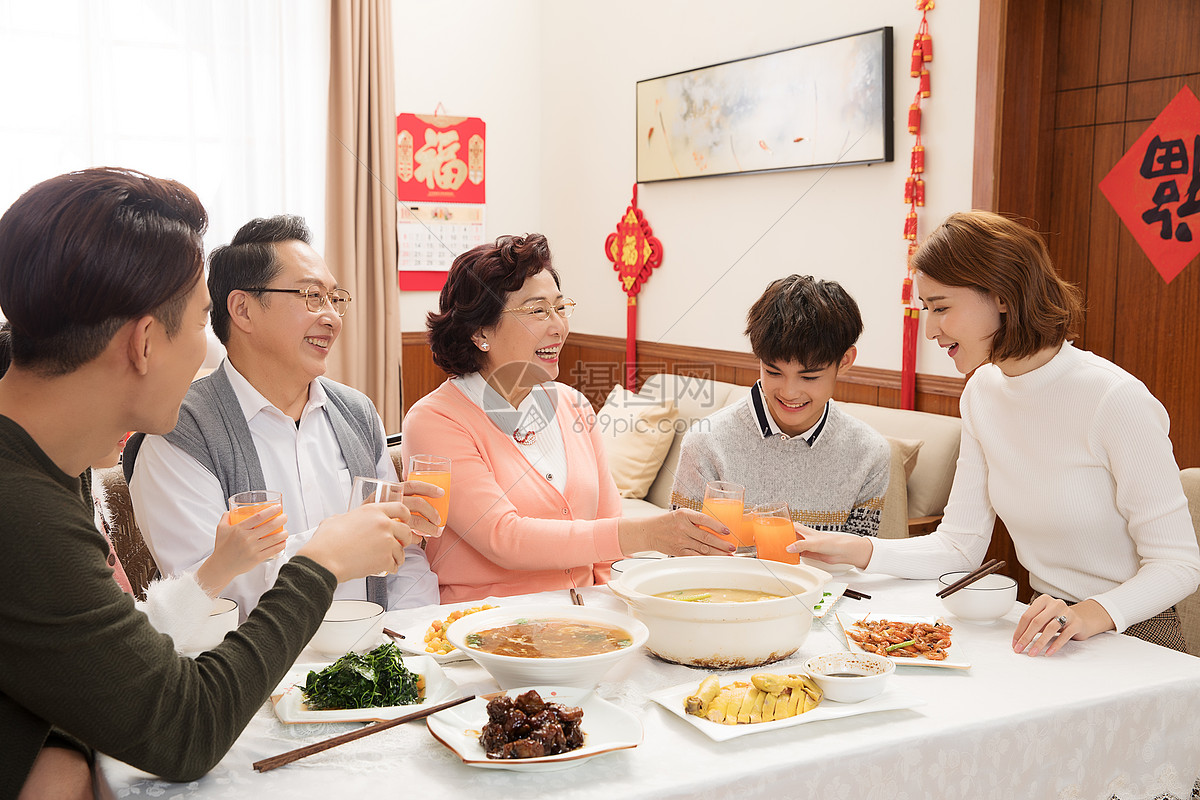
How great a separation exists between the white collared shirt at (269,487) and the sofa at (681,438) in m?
1.68

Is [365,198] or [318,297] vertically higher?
[365,198]

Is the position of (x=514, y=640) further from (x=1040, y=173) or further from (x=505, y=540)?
(x=1040, y=173)

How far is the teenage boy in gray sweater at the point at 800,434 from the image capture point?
213 cm

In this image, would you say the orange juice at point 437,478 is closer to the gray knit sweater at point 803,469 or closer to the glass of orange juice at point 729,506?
the glass of orange juice at point 729,506

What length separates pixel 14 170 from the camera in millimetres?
4023

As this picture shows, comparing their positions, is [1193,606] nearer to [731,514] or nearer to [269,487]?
[731,514]

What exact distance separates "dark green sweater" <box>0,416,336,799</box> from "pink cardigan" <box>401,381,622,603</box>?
0.89 m

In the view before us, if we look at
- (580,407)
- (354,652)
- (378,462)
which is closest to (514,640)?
(354,652)

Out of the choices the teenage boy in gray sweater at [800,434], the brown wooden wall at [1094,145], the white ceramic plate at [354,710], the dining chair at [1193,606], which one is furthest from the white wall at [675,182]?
the white ceramic plate at [354,710]

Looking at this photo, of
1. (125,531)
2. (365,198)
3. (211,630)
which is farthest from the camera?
(365,198)

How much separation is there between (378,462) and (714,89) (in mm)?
2692

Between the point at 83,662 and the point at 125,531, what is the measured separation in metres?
1.22

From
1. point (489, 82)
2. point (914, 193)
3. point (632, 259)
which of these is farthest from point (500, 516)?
point (489, 82)

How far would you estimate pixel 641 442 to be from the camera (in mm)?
3965
